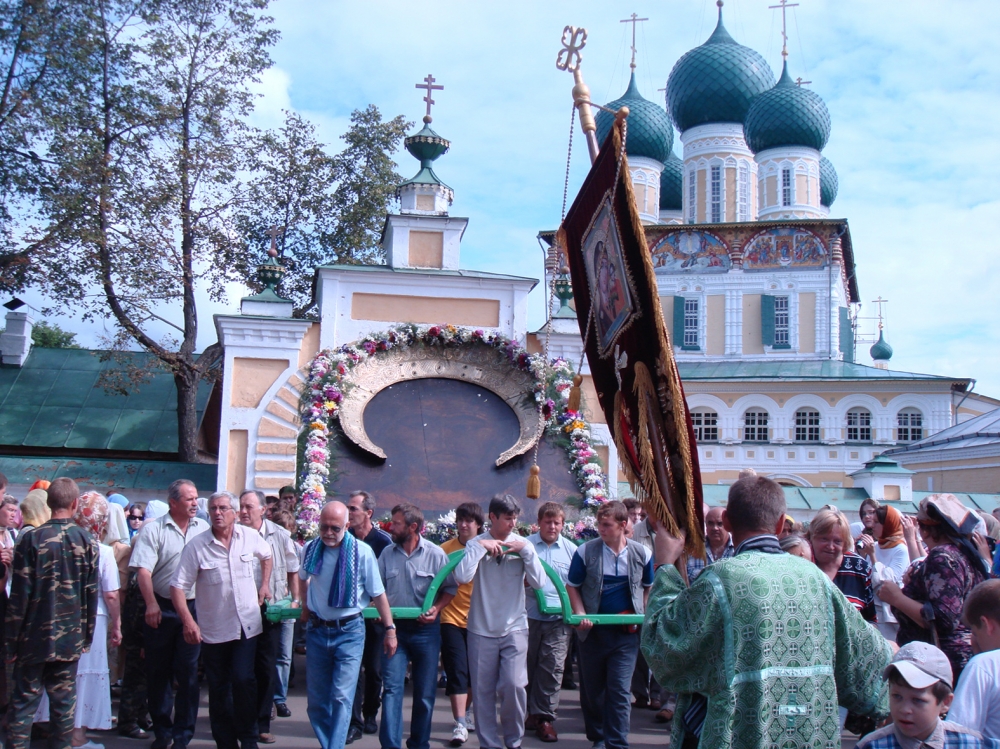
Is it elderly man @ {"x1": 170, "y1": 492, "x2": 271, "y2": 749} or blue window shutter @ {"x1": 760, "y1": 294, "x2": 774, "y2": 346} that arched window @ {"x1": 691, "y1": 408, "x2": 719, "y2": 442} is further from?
elderly man @ {"x1": 170, "y1": 492, "x2": 271, "y2": 749}

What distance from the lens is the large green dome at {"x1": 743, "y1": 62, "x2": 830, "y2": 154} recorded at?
4009cm

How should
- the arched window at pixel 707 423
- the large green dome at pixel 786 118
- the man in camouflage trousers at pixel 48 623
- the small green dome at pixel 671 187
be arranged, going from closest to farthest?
the man in camouflage trousers at pixel 48 623 → the arched window at pixel 707 423 → the large green dome at pixel 786 118 → the small green dome at pixel 671 187

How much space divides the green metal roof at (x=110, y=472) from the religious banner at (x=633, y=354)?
974cm

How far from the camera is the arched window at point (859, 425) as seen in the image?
3619cm

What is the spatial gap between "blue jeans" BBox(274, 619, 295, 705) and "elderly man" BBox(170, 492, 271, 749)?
1.36 meters

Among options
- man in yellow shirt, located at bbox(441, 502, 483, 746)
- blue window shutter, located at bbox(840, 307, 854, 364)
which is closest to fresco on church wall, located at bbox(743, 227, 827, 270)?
blue window shutter, located at bbox(840, 307, 854, 364)

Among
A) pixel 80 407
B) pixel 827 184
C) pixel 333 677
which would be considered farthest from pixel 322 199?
pixel 827 184

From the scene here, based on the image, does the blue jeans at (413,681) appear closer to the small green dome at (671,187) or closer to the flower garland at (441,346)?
the flower garland at (441,346)

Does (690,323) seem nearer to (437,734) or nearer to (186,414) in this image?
(186,414)

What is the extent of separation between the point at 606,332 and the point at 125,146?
614 inches

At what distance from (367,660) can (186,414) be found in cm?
1100

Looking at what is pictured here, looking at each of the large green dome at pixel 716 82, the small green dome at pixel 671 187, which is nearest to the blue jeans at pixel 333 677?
the large green dome at pixel 716 82

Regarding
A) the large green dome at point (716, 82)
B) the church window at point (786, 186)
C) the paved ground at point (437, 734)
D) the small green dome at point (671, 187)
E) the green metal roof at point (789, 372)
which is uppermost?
the large green dome at point (716, 82)

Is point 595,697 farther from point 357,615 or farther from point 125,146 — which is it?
point 125,146
